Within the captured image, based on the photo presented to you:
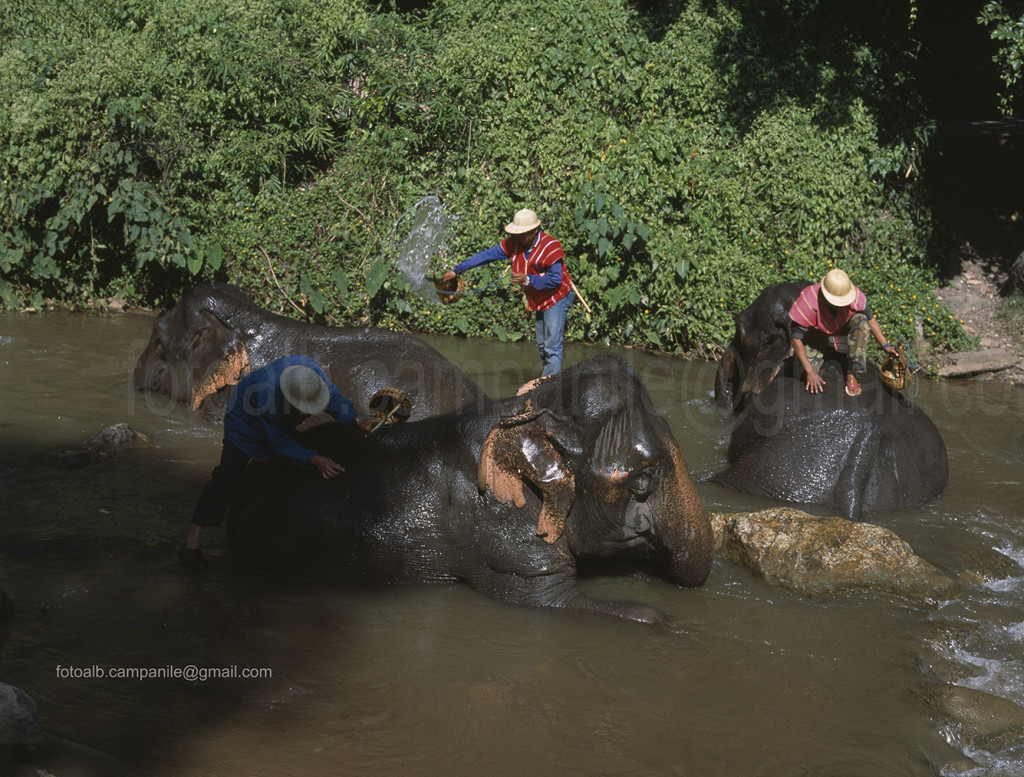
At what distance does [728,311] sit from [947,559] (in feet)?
16.9

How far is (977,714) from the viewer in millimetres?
4617

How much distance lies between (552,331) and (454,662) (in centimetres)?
462

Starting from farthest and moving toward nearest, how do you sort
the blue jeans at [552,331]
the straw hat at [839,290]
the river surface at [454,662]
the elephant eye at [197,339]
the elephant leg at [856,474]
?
the blue jeans at [552,331]
the elephant eye at [197,339]
the straw hat at [839,290]
the elephant leg at [856,474]
the river surface at [454,662]

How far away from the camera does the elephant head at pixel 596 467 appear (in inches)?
205

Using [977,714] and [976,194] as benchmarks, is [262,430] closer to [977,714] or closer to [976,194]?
[977,714]

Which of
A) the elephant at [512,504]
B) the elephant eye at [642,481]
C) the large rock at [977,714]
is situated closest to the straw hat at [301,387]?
the elephant at [512,504]

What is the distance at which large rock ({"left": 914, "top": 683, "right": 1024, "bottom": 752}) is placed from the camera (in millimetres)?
4504

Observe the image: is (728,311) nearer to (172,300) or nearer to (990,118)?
(990,118)

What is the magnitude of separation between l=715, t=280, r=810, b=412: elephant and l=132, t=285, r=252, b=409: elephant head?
13.5ft

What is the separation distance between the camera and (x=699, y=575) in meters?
5.59

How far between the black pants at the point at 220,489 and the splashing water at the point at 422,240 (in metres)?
6.26

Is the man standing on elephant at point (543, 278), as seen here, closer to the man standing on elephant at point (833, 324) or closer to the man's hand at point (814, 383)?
the man standing on elephant at point (833, 324)

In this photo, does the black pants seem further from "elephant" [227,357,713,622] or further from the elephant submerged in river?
the elephant submerged in river

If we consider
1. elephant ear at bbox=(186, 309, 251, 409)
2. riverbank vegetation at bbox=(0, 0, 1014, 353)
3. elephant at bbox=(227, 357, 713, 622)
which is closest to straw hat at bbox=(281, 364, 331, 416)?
elephant at bbox=(227, 357, 713, 622)
